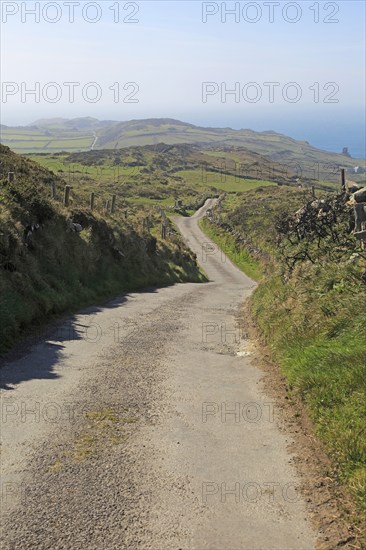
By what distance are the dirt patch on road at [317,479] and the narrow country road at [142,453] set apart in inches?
7.3

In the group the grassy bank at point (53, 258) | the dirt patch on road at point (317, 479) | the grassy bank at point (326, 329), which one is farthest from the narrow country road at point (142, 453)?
the grassy bank at point (53, 258)

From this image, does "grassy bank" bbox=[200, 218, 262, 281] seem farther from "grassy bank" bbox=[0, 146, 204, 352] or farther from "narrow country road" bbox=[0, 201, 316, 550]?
"narrow country road" bbox=[0, 201, 316, 550]

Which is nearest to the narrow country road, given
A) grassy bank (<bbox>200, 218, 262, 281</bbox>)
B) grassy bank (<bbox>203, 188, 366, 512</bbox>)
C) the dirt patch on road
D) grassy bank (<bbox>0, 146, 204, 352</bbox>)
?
the dirt patch on road

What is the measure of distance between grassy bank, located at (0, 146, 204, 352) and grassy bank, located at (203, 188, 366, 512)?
24.8 feet

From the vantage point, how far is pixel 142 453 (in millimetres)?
7965

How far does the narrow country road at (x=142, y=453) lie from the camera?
239 inches

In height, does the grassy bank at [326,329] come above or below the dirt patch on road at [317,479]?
above

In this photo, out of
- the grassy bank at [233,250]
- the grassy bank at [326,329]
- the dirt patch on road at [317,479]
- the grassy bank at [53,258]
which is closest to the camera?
the dirt patch on road at [317,479]

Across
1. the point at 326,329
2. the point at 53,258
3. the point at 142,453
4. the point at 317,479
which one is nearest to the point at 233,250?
the point at 53,258

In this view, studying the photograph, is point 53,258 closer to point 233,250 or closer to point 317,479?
point 317,479

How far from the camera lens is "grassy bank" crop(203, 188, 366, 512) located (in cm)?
784

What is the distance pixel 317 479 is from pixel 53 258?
54.1 ft

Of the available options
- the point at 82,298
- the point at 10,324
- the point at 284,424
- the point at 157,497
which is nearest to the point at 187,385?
the point at 284,424

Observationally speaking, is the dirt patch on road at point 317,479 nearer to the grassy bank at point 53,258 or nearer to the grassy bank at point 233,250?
the grassy bank at point 53,258
